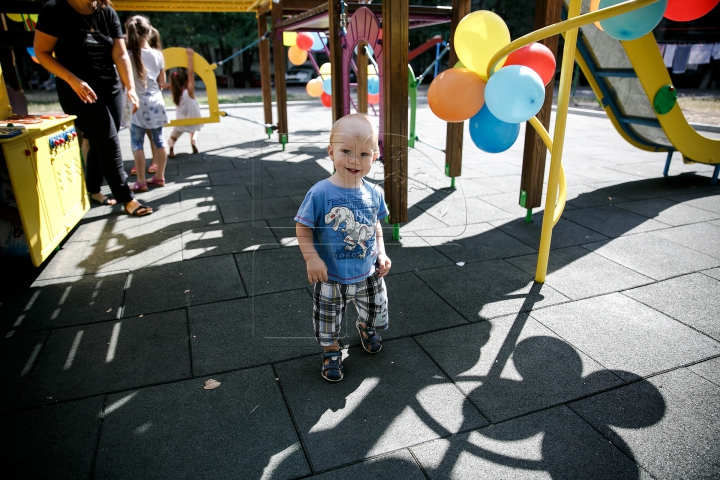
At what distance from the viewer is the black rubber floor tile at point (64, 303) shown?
283 cm

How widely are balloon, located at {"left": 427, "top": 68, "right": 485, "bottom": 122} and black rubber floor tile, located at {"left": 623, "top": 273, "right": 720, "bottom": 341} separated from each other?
1.61 metres

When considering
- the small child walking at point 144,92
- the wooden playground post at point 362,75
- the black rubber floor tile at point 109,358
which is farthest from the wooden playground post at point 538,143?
the small child walking at point 144,92

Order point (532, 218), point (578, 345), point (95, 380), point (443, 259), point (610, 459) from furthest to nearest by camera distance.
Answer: point (532, 218), point (443, 259), point (578, 345), point (95, 380), point (610, 459)

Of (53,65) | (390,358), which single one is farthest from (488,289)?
(53,65)

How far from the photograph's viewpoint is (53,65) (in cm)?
381

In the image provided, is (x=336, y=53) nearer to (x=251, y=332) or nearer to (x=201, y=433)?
(x=251, y=332)

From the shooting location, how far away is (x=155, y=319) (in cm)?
285

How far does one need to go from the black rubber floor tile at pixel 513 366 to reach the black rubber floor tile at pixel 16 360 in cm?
203

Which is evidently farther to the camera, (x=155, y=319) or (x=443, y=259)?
(x=443, y=259)

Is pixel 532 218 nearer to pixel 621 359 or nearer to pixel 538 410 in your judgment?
pixel 621 359

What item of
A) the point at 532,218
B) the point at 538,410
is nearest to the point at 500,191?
the point at 532,218

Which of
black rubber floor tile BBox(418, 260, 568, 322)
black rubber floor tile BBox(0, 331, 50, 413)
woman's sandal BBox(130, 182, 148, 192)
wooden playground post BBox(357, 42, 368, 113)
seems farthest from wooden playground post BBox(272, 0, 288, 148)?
black rubber floor tile BBox(0, 331, 50, 413)

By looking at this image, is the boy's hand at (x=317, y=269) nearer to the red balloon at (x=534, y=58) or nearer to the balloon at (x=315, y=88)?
the red balloon at (x=534, y=58)

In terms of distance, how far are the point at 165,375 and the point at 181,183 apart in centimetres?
407
